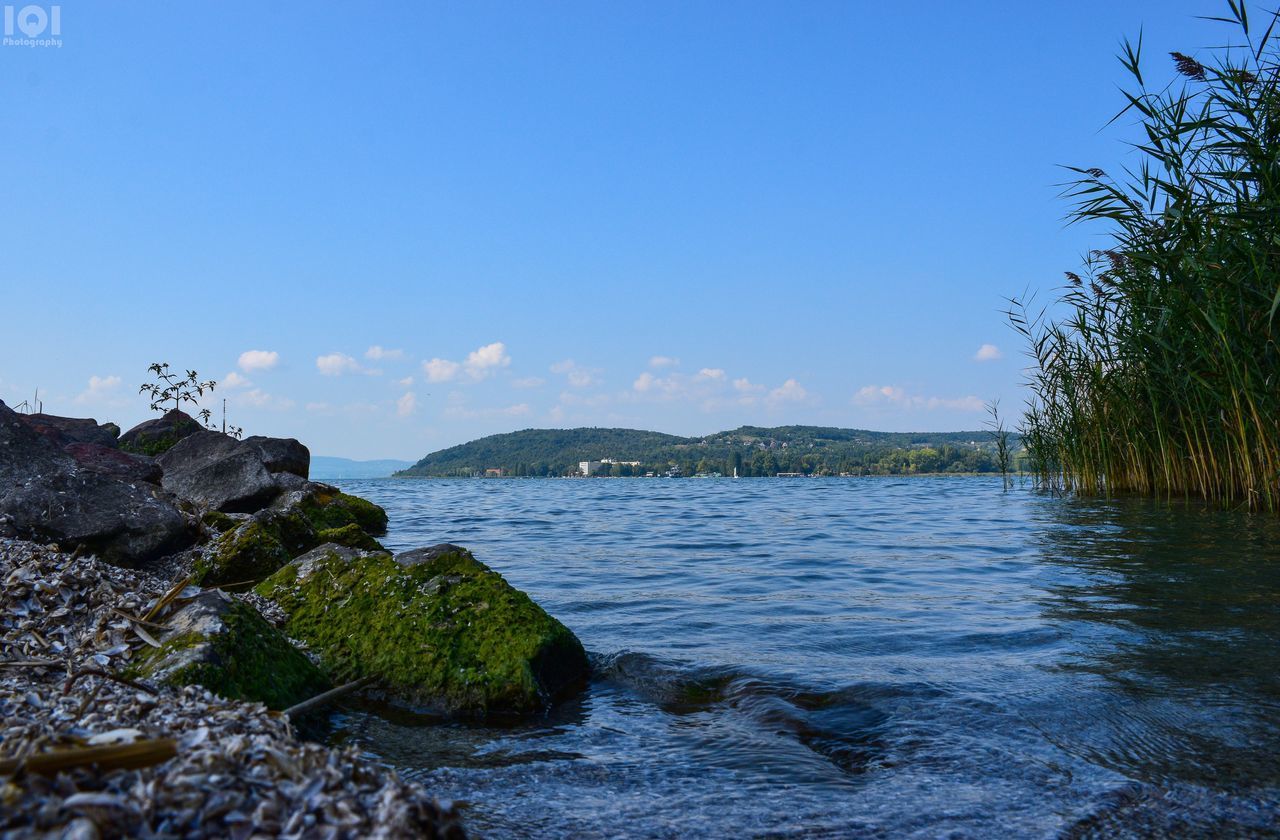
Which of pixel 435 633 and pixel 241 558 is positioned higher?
pixel 241 558

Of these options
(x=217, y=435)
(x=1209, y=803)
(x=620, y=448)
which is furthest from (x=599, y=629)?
(x=620, y=448)

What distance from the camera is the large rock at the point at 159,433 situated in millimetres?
18172

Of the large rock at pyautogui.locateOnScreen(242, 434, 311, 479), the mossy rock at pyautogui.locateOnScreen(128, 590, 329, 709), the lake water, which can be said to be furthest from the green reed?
the large rock at pyautogui.locateOnScreen(242, 434, 311, 479)

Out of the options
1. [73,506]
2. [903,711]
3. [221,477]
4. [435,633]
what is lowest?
[903,711]

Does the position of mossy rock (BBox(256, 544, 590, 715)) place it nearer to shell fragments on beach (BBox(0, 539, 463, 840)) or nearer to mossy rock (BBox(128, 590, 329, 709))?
mossy rock (BBox(128, 590, 329, 709))

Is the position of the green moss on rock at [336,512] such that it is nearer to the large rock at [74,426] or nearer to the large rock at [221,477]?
the large rock at [221,477]

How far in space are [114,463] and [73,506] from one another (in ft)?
11.3

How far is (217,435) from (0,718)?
11.2 m

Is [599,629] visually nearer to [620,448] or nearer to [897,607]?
[897,607]

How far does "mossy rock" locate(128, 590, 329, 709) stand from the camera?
3.62 metres

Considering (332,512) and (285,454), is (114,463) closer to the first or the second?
(332,512)

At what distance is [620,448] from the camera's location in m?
92.4

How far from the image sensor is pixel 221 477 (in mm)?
12094

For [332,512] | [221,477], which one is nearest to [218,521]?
[332,512]
